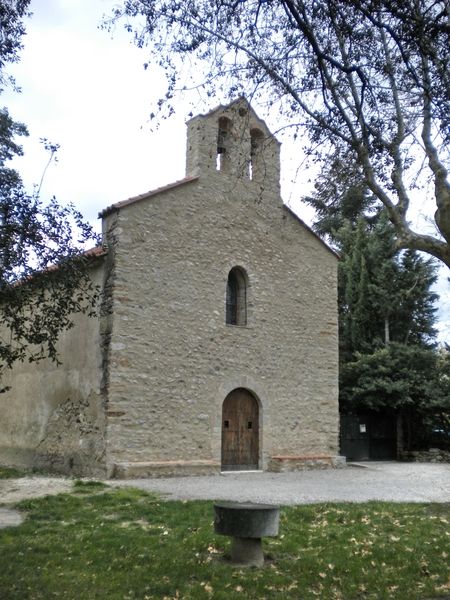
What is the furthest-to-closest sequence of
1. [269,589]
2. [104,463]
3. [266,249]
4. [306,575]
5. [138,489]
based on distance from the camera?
[266,249] < [104,463] < [138,489] < [306,575] < [269,589]

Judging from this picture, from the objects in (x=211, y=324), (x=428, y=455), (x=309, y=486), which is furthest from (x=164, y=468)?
(x=428, y=455)

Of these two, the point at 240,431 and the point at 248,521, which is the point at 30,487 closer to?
the point at 240,431

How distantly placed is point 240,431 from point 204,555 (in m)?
8.93

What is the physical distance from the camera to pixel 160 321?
47.0 ft

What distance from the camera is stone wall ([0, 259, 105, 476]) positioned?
44.5 feet

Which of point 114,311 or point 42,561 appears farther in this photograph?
point 114,311

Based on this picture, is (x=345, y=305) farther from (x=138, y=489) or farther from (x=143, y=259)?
(x=138, y=489)

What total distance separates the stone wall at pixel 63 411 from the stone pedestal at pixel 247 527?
7118 millimetres

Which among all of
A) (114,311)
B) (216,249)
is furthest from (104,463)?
(216,249)

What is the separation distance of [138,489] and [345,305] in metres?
16.6

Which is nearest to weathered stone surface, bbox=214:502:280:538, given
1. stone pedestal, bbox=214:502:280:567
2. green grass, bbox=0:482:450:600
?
stone pedestal, bbox=214:502:280:567

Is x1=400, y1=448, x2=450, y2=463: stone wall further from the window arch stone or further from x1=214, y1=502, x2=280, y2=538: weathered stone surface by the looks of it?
x1=214, y1=502, x2=280, y2=538: weathered stone surface

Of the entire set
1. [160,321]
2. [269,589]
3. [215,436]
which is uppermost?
[160,321]

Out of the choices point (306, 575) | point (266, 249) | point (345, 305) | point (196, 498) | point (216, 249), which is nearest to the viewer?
point (306, 575)
